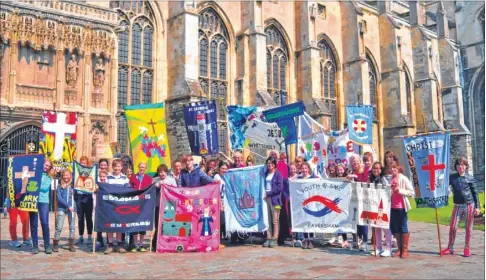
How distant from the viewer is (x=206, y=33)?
23703 millimetres

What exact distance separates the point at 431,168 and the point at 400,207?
4.08 ft

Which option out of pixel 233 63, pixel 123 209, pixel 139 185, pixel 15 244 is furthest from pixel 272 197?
pixel 233 63

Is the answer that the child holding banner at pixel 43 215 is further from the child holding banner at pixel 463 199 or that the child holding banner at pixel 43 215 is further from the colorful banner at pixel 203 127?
the child holding banner at pixel 463 199

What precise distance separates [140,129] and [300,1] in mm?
19189

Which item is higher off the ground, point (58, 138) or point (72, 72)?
point (72, 72)

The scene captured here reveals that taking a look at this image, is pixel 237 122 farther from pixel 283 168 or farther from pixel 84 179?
pixel 84 179

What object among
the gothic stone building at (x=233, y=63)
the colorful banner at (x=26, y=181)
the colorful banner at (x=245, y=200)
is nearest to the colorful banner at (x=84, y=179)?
the colorful banner at (x=26, y=181)

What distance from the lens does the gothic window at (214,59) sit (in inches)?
928

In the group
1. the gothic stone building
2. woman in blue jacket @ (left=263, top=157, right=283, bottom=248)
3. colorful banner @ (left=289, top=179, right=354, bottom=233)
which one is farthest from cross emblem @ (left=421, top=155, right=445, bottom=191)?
the gothic stone building

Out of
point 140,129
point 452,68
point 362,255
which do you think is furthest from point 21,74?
point 452,68

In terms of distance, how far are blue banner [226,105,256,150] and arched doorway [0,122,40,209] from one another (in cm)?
734

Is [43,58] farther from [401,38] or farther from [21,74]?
[401,38]

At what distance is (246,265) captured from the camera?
718 centimetres

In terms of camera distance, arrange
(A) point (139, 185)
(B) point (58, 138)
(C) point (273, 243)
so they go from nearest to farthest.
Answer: (A) point (139, 185) < (C) point (273, 243) < (B) point (58, 138)
